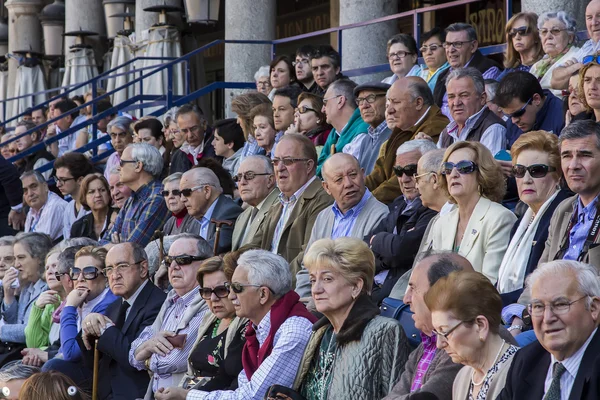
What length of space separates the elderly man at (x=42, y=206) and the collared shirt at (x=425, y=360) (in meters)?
7.29

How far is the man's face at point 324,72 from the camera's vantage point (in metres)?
10.9

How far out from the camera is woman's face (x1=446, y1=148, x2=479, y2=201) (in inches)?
259

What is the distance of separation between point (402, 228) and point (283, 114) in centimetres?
332

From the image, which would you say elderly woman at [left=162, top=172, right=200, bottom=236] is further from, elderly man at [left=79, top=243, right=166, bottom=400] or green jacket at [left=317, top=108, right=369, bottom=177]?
green jacket at [left=317, top=108, right=369, bottom=177]

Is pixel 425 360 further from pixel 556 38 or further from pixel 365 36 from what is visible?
pixel 365 36

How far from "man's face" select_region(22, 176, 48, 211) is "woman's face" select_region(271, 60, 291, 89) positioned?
8.71 feet

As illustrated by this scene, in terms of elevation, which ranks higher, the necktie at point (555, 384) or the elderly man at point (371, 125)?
the elderly man at point (371, 125)

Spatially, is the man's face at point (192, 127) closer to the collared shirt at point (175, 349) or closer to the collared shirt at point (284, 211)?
the collared shirt at point (284, 211)

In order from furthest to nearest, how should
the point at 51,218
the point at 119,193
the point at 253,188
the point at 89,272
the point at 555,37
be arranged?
the point at 51,218, the point at 119,193, the point at 555,37, the point at 253,188, the point at 89,272

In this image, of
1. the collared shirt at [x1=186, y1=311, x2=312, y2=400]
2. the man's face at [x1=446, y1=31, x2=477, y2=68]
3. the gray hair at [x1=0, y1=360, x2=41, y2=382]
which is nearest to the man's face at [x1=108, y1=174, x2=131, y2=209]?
the man's face at [x1=446, y1=31, x2=477, y2=68]

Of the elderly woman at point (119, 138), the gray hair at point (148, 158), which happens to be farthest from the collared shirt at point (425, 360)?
the elderly woman at point (119, 138)

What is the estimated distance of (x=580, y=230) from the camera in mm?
5914

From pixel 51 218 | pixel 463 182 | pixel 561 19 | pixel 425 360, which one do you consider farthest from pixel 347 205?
pixel 51 218

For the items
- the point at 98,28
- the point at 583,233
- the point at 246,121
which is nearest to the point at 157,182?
the point at 246,121
